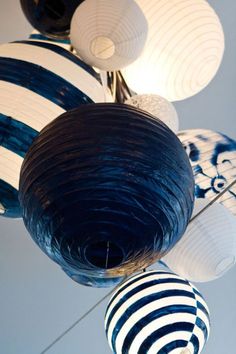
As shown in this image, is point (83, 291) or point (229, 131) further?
point (83, 291)

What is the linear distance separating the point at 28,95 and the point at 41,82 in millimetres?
23

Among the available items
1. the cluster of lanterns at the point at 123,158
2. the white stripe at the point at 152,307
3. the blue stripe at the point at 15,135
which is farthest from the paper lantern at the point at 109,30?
the white stripe at the point at 152,307

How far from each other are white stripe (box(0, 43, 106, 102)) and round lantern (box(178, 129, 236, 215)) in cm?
16

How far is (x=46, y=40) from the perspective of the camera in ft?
2.28

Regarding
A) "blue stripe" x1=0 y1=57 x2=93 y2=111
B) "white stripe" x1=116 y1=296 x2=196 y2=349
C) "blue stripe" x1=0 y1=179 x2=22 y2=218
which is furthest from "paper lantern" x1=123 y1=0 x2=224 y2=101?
"white stripe" x1=116 y1=296 x2=196 y2=349

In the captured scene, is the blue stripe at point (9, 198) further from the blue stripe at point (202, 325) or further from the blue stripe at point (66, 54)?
the blue stripe at point (202, 325)

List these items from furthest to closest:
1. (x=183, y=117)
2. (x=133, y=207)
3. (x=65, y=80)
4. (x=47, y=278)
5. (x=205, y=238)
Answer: (x=47, y=278) → (x=183, y=117) → (x=205, y=238) → (x=65, y=80) → (x=133, y=207)

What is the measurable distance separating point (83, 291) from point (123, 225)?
3.56ft

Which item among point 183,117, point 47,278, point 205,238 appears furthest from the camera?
point 47,278

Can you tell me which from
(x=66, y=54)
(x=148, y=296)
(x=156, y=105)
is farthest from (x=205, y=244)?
(x=66, y=54)

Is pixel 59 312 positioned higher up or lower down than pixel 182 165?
lower down

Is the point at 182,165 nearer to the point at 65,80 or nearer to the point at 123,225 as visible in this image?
the point at 123,225

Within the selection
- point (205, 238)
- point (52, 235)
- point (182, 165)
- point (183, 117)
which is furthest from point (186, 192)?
point (183, 117)

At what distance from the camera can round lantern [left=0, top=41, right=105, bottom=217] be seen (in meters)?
0.60
